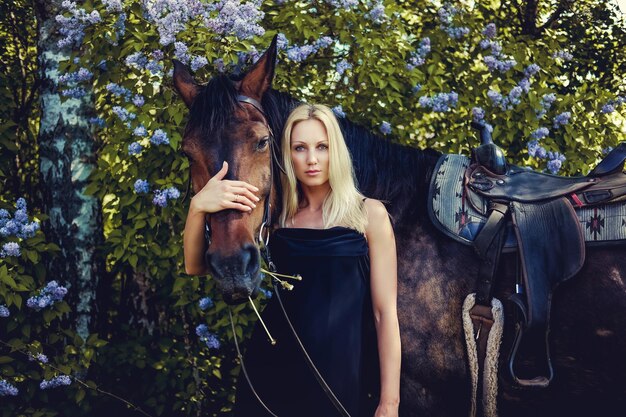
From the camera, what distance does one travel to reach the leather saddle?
2576 millimetres

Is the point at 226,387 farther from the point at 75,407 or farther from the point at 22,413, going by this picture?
the point at 22,413

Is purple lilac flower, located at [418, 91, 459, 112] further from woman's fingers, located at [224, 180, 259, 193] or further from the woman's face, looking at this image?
woman's fingers, located at [224, 180, 259, 193]

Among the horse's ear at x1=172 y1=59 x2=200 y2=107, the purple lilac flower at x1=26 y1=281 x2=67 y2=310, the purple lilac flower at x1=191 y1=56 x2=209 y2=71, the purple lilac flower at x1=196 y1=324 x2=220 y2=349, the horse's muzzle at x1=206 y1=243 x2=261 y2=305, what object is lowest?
the purple lilac flower at x1=196 y1=324 x2=220 y2=349

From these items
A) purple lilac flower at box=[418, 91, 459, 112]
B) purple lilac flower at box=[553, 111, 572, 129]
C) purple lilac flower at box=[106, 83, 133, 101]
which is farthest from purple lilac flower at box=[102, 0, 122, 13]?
purple lilac flower at box=[553, 111, 572, 129]

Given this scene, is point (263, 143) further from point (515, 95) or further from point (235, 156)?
point (515, 95)

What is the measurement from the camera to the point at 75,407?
4238 millimetres

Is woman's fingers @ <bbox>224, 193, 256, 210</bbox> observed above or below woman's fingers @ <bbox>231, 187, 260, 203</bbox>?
below

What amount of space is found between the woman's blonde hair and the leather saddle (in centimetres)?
54

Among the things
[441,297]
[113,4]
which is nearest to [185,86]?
[113,4]

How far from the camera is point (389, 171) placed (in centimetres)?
292

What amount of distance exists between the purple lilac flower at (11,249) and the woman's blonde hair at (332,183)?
197 cm

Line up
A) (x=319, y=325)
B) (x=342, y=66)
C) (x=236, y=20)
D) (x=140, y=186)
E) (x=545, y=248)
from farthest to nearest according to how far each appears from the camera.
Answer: (x=342, y=66)
(x=140, y=186)
(x=236, y=20)
(x=545, y=248)
(x=319, y=325)

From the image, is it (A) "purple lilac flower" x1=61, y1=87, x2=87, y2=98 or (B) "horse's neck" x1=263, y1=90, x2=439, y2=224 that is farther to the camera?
(A) "purple lilac flower" x1=61, y1=87, x2=87, y2=98

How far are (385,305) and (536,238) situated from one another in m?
0.69
